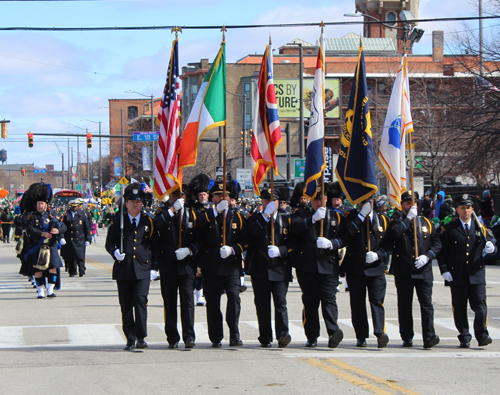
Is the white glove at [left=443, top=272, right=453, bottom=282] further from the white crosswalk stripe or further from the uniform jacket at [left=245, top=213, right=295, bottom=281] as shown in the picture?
the uniform jacket at [left=245, top=213, right=295, bottom=281]

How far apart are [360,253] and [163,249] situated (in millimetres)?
2515

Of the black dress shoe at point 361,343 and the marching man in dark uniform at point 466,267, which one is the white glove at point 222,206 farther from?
the marching man in dark uniform at point 466,267

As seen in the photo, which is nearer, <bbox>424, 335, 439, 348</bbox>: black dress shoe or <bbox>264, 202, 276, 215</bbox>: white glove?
<bbox>424, 335, 439, 348</bbox>: black dress shoe

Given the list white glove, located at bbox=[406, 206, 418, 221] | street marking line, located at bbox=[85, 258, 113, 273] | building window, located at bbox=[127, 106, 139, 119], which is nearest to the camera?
white glove, located at bbox=[406, 206, 418, 221]

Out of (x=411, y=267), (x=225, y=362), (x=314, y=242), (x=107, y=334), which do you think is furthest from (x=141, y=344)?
(x=411, y=267)

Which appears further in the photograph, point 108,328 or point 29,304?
point 29,304

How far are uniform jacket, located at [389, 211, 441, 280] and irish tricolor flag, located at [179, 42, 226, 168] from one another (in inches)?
110

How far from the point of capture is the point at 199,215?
9.73 m

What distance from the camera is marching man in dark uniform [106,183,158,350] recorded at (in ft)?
30.4

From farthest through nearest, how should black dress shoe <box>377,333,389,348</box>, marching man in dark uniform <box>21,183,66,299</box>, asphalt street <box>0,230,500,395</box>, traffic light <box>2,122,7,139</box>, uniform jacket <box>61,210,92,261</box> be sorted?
traffic light <box>2,122,7,139</box>
uniform jacket <box>61,210,92,261</box>
marching man in dark uniform <box>21,183,66,299</box>
black dress shoe <box>377,333,389,348</box>
asphalt street <box>0,230,500,395</box>

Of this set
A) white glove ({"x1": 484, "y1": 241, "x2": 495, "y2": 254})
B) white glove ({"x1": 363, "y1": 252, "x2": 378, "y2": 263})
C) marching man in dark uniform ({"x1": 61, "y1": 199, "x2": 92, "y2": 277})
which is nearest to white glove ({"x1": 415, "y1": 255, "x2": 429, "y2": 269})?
white glove ({"x1": 363, "y1": 252, "x2": 378, "y2": 263})

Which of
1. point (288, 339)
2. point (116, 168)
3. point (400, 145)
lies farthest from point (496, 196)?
point (116, 168)

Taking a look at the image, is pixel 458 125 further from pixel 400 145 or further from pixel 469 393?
pixel 469 393

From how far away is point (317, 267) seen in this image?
9367 mm
